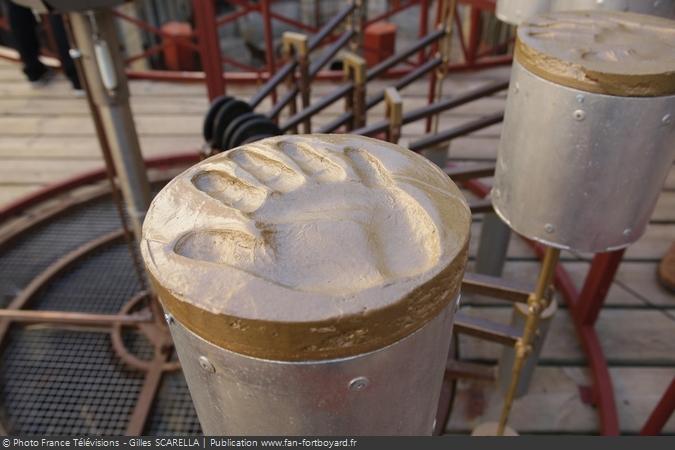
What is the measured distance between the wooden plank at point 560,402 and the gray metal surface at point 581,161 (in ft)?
3.05

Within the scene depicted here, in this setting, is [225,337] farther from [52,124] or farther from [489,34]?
[489,34]

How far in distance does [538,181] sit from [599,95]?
195 mm

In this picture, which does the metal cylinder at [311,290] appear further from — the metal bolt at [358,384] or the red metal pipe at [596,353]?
the red metal pipe at [596,353]

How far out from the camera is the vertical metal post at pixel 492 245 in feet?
6.57

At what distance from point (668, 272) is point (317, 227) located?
2.09m

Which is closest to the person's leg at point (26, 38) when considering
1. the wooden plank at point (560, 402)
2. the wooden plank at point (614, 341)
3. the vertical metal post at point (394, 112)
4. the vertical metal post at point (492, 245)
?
the vertical metal post at point (394, 112)

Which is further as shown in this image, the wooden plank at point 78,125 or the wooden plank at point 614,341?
the wooden plank at point 78,125

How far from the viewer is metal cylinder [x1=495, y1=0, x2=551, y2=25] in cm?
171

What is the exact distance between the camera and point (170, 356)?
1.97m

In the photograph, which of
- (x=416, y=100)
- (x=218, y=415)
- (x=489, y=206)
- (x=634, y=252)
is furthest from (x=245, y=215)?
(x=416, y=100)

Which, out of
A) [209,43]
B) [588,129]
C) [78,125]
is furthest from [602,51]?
[78,125]

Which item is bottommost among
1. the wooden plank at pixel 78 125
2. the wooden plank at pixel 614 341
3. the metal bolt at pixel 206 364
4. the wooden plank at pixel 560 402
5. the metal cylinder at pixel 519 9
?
the wooden plank at pixel 560 402

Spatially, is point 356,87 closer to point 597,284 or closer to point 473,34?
point 597,284

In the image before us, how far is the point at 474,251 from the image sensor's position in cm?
246
